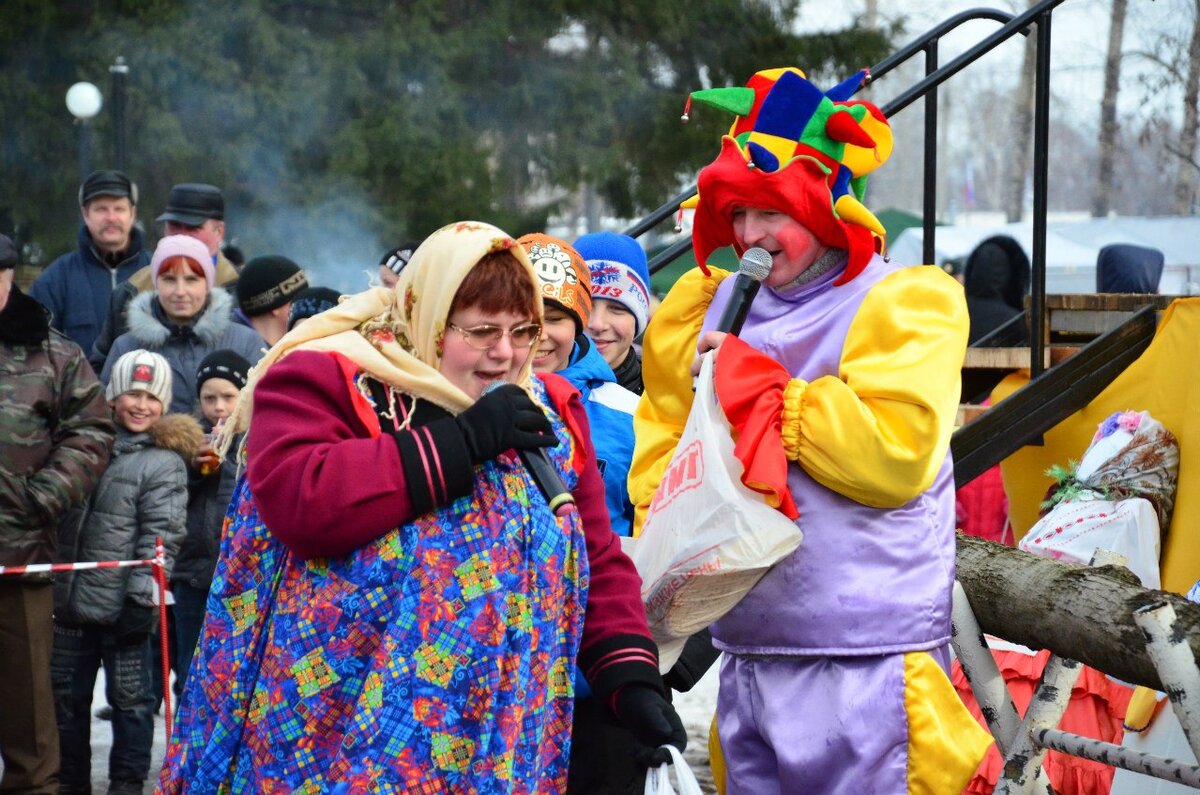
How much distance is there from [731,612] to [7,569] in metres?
2.94

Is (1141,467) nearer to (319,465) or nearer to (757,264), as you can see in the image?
(757,264)

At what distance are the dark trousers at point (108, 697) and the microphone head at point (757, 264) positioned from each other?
11.1ft

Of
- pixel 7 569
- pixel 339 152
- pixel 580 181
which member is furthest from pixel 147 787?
pixel 580 181

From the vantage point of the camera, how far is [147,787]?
19.1ft

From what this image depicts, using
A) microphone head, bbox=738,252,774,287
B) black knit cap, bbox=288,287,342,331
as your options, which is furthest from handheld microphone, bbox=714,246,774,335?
black knit cap, bbox=288,287,342,331

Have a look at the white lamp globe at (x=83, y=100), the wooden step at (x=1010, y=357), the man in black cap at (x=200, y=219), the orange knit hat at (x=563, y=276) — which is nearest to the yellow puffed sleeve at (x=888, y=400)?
the orange knit hat at (x=563, y=276)

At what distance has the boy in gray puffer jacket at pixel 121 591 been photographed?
5.61m

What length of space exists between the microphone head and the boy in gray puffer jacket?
3.20m

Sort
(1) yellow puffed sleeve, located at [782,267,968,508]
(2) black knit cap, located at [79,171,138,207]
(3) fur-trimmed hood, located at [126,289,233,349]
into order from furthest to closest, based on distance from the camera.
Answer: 1. (2) black knit cap, located at [79,171,138,207]
2. (3) fur-trimmed hood, located at [126,289,233,349]
3. (1) yellow puffed sleeve, located at [782,267,968,508]

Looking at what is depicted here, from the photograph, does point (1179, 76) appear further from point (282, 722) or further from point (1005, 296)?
point (282, 722)

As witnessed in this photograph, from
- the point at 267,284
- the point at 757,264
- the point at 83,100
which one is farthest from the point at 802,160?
the point at 83,100

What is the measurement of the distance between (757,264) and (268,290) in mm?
3862

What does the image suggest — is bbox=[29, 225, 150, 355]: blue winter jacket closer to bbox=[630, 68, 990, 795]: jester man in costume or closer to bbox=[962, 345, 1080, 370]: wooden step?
bbox=[962, 345, 1080, 370]: wooden step

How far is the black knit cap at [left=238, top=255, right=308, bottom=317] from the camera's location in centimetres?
660
